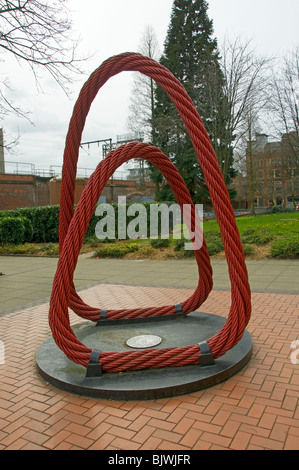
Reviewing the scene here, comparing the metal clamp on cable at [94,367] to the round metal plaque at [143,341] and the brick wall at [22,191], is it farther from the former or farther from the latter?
the brick wall at [22,191]

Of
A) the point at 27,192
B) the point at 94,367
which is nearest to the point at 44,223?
the point at 94,367

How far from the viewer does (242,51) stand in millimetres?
16375

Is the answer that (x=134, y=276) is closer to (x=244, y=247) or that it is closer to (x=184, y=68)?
(x=244, y=247)

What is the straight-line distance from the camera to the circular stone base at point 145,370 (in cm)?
295

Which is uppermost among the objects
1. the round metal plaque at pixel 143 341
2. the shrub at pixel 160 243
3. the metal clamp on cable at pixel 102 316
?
the shrub at pixel 160 243

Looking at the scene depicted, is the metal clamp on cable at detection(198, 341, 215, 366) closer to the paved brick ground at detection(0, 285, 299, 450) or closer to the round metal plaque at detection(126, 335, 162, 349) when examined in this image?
the paved brick ground at detection(0, 285, 299, 450)

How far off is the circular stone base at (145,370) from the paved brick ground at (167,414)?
0.07m

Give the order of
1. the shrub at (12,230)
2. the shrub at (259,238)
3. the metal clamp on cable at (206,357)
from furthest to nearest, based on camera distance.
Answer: the shrub at (12,230), the shrub at (259,238), the metal clamp on cable at (206,357)

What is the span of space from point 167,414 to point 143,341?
1.14 m

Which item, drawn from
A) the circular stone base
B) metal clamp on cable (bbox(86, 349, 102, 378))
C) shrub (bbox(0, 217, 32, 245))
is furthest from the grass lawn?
metal clamp on cable (bbox(86, 349, 102, 378))

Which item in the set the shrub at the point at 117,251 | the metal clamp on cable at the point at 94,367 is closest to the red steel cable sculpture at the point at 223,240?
the metal clamp on cable at the point at 94,367

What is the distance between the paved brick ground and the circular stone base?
0.07 metres

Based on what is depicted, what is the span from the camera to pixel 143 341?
12.5ft
